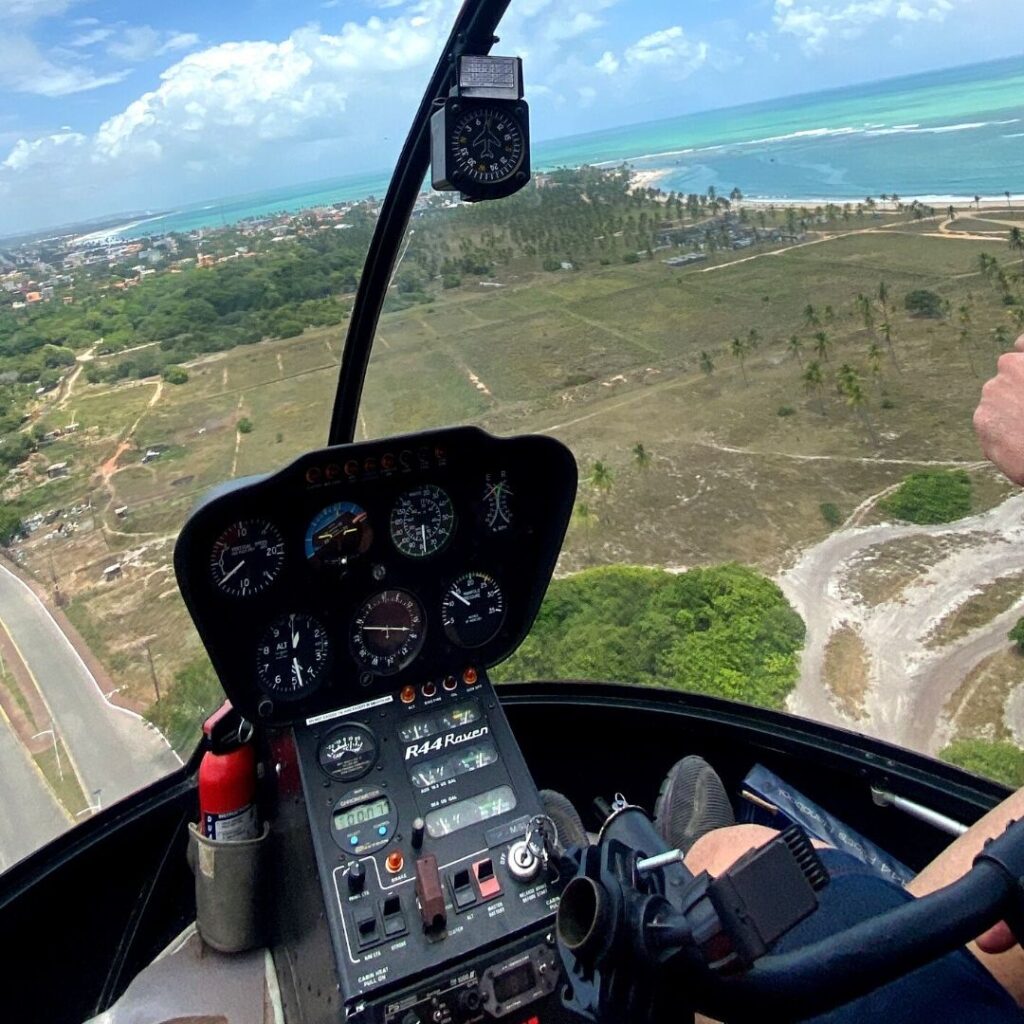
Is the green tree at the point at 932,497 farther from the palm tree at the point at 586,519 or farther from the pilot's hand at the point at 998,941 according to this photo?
the pilot's hand at the point at 998,941

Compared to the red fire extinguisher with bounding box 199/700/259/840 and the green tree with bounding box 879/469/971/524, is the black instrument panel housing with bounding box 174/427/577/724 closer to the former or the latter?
the red fire extinguisher with bounding box 199/700/259/840

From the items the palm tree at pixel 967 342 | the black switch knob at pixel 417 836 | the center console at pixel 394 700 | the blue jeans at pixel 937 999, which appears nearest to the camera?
the blue jeans at pixel 937 999

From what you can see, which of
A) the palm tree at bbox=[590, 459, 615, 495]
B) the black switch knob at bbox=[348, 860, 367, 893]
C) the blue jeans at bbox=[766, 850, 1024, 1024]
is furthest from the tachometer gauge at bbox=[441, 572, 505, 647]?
the blue jeans at bbox=[766, 850, 1024, 1024]

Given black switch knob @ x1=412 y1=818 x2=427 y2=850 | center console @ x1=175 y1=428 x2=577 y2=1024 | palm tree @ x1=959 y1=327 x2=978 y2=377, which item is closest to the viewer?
center console @ x1=175 y1=428 x2=577 y2=1024

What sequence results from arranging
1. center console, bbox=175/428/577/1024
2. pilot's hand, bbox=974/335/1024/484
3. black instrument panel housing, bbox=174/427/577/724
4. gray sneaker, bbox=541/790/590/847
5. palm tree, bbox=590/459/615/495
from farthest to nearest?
palm tree, bbox=590/459/615/495
gray sneaker, bbox=541/790/590/847
black instrument panel housing, bbox=174/427/577/724
center console, bbox=175/428/577/1024
pilot's hand, bbox=974/335/1024/484

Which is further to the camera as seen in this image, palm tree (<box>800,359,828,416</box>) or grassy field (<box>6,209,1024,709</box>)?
palm tree (<box>800,359,828,416</box>)

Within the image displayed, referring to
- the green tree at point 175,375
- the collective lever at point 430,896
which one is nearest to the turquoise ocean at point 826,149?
the green tree at point 175,375
